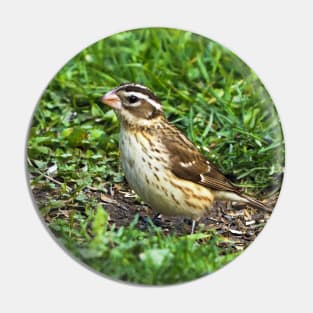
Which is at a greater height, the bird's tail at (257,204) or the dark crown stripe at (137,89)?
the dark crown stripe at (137,89)

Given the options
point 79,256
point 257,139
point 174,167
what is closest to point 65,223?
point 79,256

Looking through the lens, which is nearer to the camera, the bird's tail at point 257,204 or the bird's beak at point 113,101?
the bird's beak at point 113,101

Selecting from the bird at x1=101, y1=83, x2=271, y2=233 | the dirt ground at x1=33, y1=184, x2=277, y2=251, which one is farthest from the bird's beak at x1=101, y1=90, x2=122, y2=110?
the dirt ground at x1=33, y1=184, x2=277, y2=251

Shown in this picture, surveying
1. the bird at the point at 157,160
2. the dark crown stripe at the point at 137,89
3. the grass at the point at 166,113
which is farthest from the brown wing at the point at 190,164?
the dark crown stripe at the point at 137,89

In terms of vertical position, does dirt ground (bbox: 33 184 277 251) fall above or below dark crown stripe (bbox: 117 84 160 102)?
below

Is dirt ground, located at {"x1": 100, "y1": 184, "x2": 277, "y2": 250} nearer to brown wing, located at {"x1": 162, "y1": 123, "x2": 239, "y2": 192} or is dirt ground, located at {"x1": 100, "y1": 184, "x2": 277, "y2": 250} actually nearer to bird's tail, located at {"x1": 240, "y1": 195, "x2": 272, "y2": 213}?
bird's tail, located at {"x1": 240, "y1": 195, "x2": 272, "y2": 213}

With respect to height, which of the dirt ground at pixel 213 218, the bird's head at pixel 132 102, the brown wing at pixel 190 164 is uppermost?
the bird's head at pixel 132 102

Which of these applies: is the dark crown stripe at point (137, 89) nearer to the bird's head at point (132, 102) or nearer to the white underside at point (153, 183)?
the bird's head at point (132, 102)
